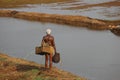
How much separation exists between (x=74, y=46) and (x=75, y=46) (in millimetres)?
62

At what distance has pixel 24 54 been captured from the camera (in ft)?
61.0

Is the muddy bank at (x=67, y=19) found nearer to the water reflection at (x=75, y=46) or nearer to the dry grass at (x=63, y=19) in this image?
the dry grass at (x=63, y=19)

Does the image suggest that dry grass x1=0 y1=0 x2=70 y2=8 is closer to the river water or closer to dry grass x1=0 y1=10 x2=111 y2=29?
dry grass x1=0 y1=10 x2=111 y2=29

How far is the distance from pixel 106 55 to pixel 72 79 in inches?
220

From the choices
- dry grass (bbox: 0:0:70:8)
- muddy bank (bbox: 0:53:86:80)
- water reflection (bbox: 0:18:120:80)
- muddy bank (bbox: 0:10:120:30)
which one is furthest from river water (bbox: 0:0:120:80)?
dry grass (bbox: 0:0:70:8)

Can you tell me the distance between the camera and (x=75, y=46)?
19.5 metres

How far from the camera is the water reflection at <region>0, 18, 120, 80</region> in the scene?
48.3ft

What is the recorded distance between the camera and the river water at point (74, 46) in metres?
14.8

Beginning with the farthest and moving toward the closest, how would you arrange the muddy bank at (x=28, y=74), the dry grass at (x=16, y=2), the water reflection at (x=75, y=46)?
the dry grass at (x=16, y=2) → the water reflection at (x=75, y=46) → the muddy bank at (x=28, y=74)

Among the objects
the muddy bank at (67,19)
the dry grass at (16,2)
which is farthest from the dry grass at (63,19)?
the dry grass at (16,2)

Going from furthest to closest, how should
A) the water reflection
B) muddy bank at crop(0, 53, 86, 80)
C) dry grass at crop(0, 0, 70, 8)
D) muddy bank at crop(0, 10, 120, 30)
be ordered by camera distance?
dry grass at crop(0, 0, 70, 8) → muddy bank at crop(0, 10, 120, 30) → the water reflection → muddy bank at crop(0, 53, 86, 80)

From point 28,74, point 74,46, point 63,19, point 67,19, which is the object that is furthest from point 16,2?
point 28,74

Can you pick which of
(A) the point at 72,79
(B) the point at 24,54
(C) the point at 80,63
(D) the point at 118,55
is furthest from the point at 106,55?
(A) the point at 72,79

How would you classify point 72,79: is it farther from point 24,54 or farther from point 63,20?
point 63,20
